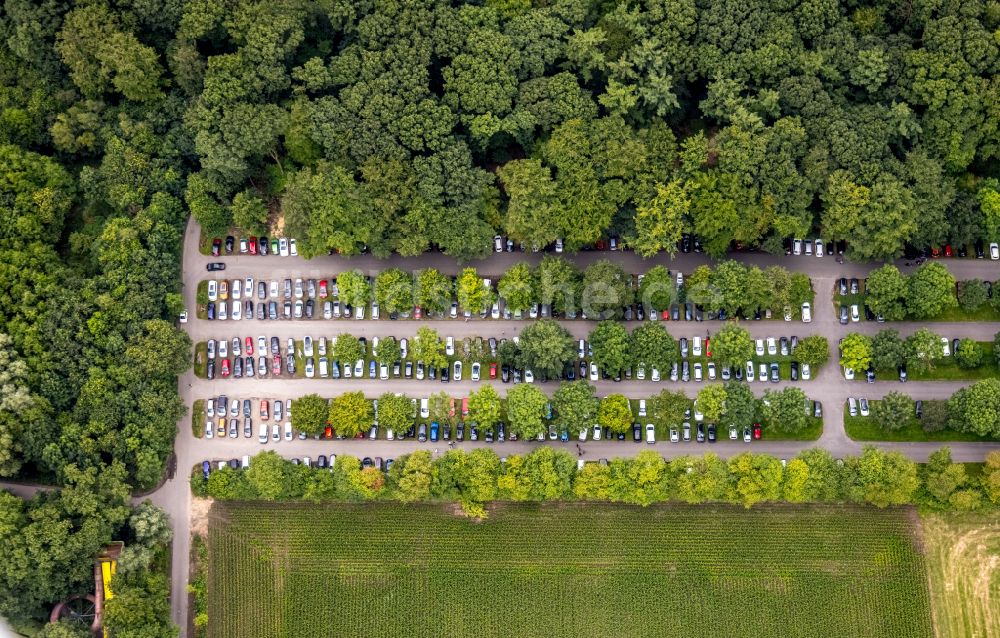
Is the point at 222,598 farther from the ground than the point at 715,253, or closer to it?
closer to it

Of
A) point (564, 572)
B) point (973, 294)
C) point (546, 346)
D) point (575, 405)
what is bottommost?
point (564, 572)

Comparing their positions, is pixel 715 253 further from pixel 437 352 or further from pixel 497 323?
pixel 437 352

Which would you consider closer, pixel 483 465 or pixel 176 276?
pixel 483 465

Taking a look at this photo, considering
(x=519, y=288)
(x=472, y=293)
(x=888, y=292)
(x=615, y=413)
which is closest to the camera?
(x=615, y=413)

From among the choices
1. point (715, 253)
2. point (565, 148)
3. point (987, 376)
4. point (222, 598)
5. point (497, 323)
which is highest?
point (565, 148)

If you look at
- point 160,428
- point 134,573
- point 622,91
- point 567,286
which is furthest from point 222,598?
point 622,91

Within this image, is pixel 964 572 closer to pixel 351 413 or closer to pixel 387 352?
pixel 387 352

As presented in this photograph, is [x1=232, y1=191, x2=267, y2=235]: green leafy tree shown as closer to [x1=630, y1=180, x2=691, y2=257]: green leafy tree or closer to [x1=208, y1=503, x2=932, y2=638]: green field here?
[x1=208, y1=503, x2=932, y2=638]: green field

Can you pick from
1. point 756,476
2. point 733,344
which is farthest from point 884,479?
point 733,344
